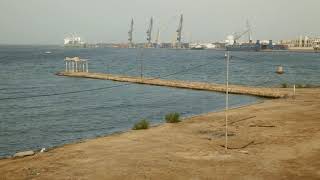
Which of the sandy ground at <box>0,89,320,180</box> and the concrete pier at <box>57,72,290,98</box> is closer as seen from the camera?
the sandy ground at <box>0,89,320,180</box>

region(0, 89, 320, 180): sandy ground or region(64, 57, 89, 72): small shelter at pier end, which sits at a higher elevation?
region(64, 57, 89, 72): small shelter at pier end

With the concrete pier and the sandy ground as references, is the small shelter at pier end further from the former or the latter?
the sandy ground

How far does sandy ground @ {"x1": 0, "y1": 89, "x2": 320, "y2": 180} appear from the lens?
16.0 m

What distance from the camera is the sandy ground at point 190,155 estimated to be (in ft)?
52.6

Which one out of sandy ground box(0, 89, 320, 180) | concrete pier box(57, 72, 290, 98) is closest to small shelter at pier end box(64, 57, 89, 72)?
concrete pier box(57, 72, 290, 98)

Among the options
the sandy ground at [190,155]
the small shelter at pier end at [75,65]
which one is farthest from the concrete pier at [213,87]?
the sandy ground at [190,155]

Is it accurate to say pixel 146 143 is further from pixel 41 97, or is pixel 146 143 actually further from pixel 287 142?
pixel 41 97

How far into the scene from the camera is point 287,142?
21.0 m

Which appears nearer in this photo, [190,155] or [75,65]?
[190,155]

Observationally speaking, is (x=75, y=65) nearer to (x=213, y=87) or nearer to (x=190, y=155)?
(x=213, y=87)

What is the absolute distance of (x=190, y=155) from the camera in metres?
18.7

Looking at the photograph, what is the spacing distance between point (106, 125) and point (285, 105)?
13.8m

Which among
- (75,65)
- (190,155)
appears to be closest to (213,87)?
(190,155)

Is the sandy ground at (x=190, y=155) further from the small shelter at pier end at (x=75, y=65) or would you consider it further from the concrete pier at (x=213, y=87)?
the small shelter at pier end at (x=75, y=65)
